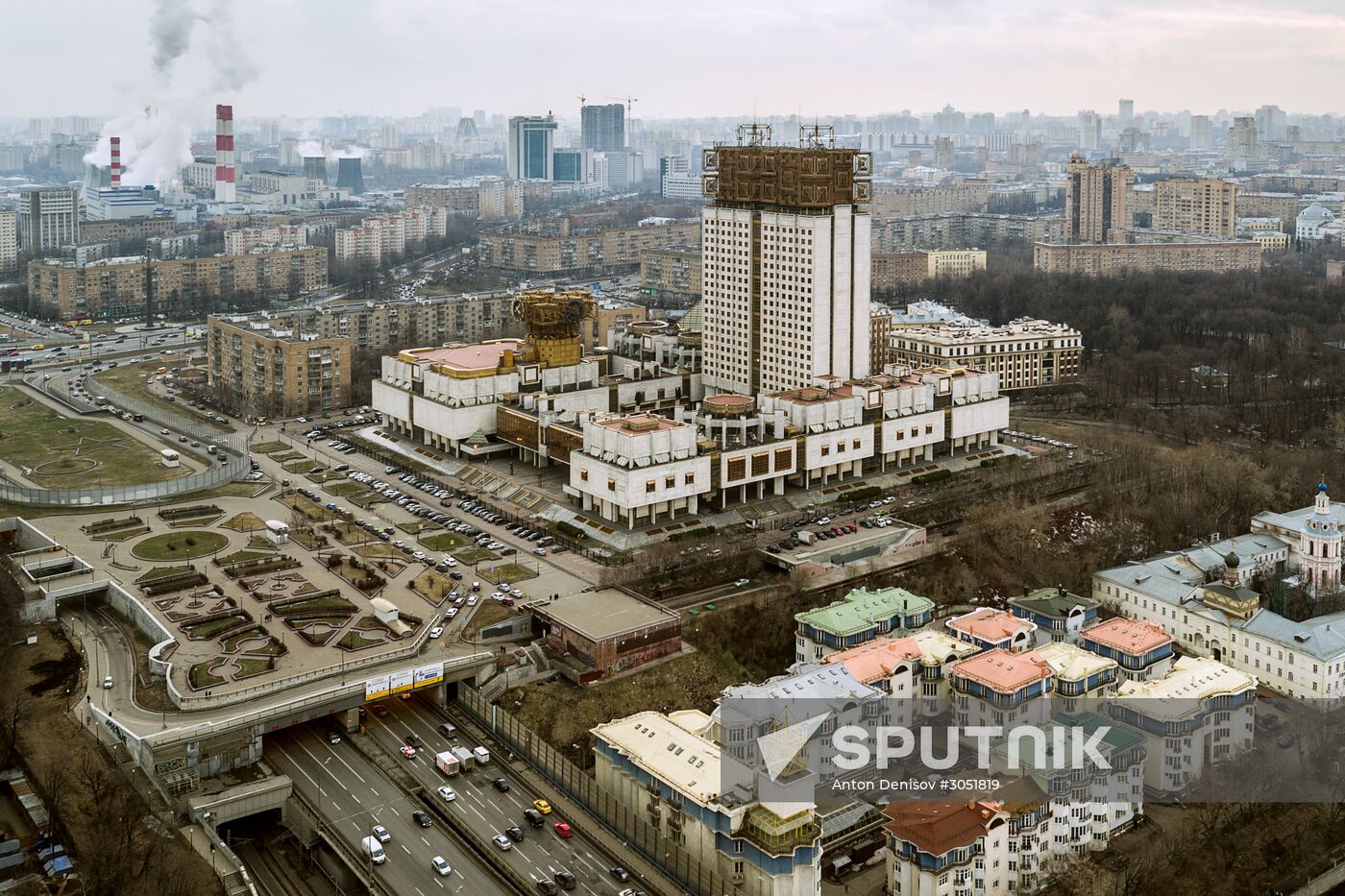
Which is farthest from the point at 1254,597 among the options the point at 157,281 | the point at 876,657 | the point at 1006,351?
the point at 157,281

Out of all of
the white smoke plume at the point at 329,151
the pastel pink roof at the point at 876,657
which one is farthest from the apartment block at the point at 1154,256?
the white smoke plume at the point at 329,151

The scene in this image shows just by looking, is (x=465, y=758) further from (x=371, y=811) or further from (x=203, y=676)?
(x=203, y=676)

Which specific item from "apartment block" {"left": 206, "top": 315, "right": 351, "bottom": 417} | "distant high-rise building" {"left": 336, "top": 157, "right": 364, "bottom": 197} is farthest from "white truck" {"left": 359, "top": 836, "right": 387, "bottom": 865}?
"distant high-rise building" {"left": 336, "top": 157, "right": 364, "bottom": 197}

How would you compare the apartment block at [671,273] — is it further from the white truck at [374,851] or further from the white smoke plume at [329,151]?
the white smoke plume at [329,151]

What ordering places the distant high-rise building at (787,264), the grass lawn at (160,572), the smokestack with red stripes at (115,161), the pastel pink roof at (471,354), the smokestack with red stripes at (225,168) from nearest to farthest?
the grass lawn at (160,572)
the distant high-rise building at (787,264)
the pastel pink roof at (471,354)
the smokestack with red stripes at (115,161)
the smokestack with red stripes at (225,168)

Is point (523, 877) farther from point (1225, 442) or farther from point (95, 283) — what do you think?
point (95, 283)
